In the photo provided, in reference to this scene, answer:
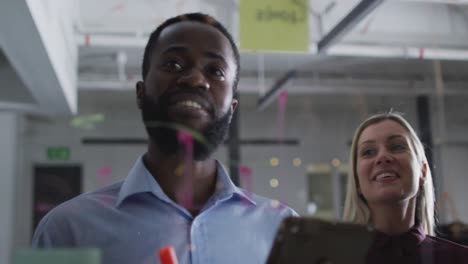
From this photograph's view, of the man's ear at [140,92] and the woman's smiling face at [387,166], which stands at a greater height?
the man's ear at [140,92]

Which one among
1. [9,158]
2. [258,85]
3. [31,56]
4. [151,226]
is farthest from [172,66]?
[31,56]

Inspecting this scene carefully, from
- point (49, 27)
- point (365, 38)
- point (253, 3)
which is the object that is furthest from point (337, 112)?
point (253, 3)

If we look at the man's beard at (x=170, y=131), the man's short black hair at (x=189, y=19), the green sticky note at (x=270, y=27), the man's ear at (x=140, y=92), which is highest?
the green sticky note at (x=270, y=27)

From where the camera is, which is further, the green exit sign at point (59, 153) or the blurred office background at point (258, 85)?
the green exit sign at point (59, 153)

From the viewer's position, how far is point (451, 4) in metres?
1.34

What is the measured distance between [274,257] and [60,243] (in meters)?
0.17

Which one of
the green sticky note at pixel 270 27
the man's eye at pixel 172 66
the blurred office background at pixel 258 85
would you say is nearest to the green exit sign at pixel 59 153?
the blurred office background at pixel 258 85

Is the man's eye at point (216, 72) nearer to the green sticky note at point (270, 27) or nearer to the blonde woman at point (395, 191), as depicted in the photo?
Answer: the blonde woman at point (395, 191)

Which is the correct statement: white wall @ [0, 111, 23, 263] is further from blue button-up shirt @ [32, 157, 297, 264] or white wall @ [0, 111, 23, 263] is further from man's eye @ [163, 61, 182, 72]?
man's eye @ [163, 61, 182, 72]

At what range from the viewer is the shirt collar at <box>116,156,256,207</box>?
0.41 metres

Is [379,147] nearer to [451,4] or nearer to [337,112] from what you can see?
[451,4]

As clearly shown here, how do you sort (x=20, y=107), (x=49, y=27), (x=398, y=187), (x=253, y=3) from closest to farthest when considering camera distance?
1. (x=398, y=187)
2. (x=253, y=3)
3. (x=49, y=27)
4. (x=20, y=107)

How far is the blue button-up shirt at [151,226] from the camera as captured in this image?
382 millimetres

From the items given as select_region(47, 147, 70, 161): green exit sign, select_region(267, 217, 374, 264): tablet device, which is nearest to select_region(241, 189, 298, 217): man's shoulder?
select_region(267, 217, 374, 264): tablet device
